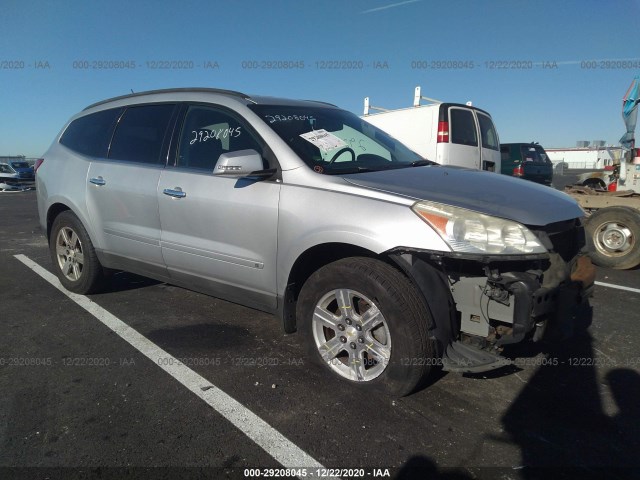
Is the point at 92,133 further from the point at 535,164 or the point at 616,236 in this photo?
the point at 535,164

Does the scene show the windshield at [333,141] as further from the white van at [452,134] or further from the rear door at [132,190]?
the white van at [452,134]

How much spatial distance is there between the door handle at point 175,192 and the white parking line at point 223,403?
3.83 feet

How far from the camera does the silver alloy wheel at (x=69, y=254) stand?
14.9 feet

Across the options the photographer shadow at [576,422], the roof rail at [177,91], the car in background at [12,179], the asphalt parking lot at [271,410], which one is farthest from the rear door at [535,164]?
the car in background at [12,179]

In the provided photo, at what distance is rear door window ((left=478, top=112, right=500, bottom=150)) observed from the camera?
898 cm

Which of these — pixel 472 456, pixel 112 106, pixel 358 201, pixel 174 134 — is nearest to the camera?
pixel 472 456

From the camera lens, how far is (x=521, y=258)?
229 centimetres

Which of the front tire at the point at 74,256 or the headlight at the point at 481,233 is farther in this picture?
the front tire at the point at 74,256

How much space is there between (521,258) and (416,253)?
0.53 m

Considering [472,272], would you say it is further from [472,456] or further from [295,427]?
[295,427]

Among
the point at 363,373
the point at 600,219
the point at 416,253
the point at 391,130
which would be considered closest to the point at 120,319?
the point at 363,373

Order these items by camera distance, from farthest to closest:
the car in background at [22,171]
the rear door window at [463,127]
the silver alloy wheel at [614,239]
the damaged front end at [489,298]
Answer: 1. the car in background at [22,171]
2. the rear door window at [463,127]
3. the silver alloy wheel at [614,239]
4. the damaged front end at [489,298]

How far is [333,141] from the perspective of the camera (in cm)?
328

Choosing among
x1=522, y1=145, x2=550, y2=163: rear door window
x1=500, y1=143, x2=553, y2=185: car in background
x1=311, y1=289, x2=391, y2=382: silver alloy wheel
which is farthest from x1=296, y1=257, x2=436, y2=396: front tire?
x1=522, y1=145, x2=550, y2=163: rear door window
